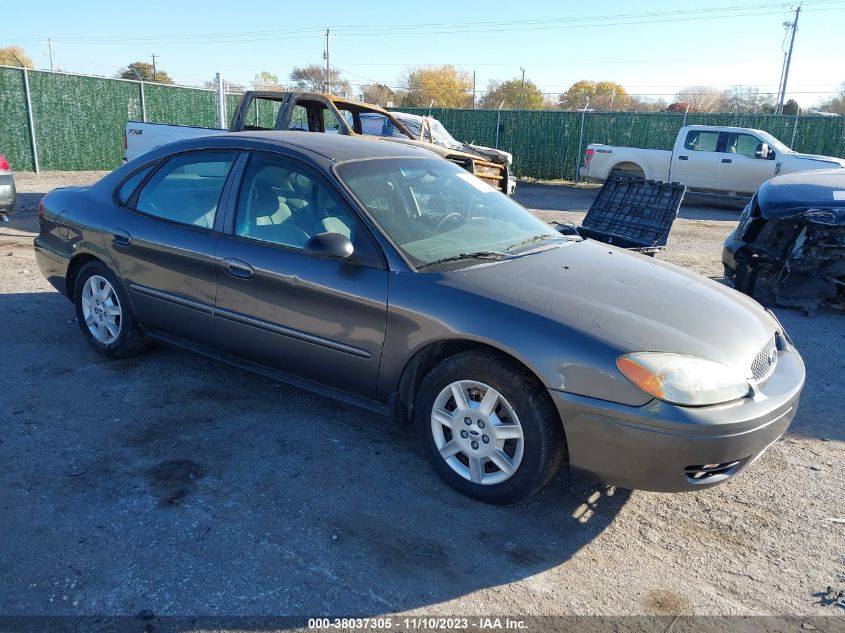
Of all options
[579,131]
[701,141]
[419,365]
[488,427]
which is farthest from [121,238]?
[579,131]

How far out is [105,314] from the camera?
4.70 metres

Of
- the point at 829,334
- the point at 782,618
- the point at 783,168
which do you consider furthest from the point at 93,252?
the point at 783,168

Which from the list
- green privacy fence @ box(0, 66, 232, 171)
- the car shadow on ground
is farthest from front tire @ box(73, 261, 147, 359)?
green privacy fence @ box(0, 66, 232, 171)

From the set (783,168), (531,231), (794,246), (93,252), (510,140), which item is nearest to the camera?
(531,231)

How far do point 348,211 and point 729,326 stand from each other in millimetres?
2019

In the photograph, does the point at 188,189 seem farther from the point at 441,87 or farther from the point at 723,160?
the point at 441,87

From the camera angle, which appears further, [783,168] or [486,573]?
[783,168]

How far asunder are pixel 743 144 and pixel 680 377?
14986 mm

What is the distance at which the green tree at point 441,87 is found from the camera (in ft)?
185

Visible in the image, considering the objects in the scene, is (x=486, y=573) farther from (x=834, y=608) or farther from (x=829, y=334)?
(x=829, y=334)

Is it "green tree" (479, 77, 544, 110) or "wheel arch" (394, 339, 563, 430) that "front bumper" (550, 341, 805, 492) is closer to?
"wheel arch" (394, 339, 563, 430)

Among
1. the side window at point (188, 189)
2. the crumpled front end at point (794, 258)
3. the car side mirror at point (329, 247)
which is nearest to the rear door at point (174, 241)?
the side window at point (188, 189)

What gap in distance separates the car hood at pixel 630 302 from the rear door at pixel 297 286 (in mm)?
548

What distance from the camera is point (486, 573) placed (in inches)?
107
